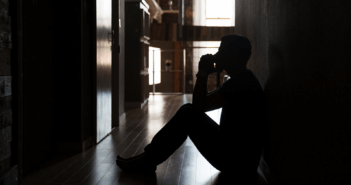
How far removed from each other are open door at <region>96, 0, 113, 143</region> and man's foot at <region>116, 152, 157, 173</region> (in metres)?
1.13

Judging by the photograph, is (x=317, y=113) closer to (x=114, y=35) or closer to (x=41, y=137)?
(x=41, y=137)

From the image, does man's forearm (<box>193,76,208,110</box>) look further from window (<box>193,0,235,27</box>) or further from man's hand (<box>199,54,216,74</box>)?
window (<box>193,0,235,27</box>)

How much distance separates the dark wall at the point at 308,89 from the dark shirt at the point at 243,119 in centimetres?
8

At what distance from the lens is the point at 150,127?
192 inches

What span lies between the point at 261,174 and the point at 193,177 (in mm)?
492

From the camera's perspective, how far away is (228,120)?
7.82ft

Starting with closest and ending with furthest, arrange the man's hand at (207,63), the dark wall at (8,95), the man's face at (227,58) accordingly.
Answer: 1. the dark wall at (8,95)
2. the man's face at (227,58)
3. the man's hand at (207,63)

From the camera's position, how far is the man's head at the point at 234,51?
238 cm

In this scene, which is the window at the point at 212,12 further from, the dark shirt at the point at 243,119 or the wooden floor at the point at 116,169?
the dark shirt at the point at 243,119

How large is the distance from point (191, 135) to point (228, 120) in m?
0.30

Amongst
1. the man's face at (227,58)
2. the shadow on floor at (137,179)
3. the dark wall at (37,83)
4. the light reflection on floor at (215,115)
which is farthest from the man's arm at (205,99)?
the light reflection on floor at (215,115)

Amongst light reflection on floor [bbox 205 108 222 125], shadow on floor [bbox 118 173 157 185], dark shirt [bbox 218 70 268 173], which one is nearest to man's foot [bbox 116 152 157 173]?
shadow on floor [bbox 118 173 157 185]

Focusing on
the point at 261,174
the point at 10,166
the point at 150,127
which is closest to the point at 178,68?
the point at 150,127

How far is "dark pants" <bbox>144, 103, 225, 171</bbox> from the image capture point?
8.13 feet
